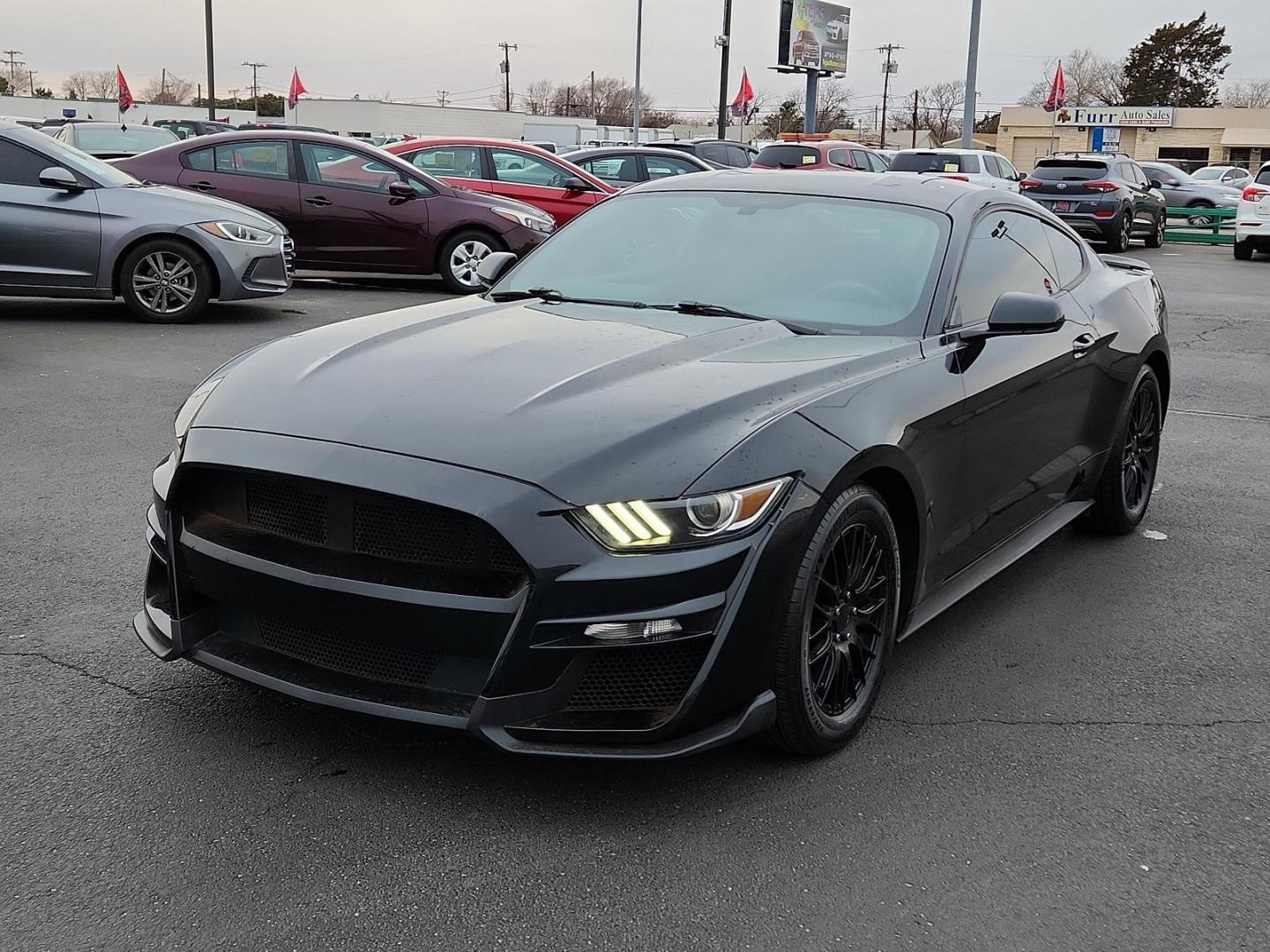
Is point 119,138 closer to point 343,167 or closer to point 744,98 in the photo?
point 343,167

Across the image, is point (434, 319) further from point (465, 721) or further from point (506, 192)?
point (506, 192)

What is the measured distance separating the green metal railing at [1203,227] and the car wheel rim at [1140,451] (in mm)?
23024

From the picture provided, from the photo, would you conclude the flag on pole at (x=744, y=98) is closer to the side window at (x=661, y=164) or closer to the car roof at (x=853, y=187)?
the side window at (x=661, y=164)

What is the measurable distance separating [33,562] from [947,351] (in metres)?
3.23

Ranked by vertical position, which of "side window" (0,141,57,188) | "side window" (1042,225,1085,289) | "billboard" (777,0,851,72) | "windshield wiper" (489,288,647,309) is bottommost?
"windshield wiper" (489,288,647,309)

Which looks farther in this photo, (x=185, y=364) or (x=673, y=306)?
(x=185, y=364)

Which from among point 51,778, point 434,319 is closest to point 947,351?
point 434,319

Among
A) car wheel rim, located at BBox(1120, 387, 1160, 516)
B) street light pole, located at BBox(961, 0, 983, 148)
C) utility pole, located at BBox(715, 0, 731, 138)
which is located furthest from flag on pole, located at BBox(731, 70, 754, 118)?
car wheel rim, located at BBox(1120, 387, 1160, 516)

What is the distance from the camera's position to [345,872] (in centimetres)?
270

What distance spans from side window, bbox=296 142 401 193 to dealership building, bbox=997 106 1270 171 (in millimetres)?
74096

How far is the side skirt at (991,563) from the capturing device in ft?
12.4

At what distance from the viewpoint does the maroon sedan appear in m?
12.9

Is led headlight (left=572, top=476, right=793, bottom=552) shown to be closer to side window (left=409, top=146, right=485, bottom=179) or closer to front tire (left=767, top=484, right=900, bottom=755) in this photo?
front tire (left=767, top=484, right=900, bottom=755)

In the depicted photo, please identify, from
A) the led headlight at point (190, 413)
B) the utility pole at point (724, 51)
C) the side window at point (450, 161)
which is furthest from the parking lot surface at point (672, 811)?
the utility pole at point (724, 51)
